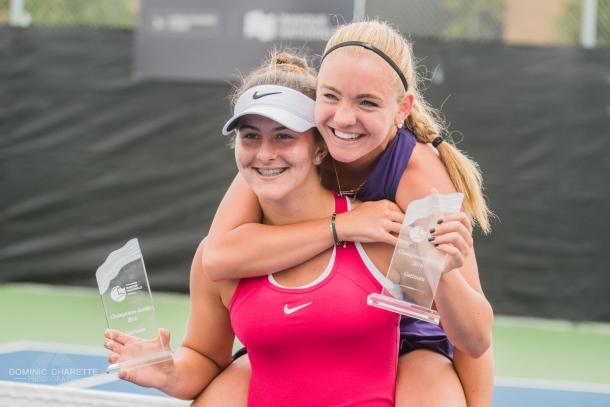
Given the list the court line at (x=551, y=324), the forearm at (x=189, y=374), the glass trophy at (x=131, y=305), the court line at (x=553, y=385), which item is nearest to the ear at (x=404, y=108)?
the glass trophy at (x=131, y=305)

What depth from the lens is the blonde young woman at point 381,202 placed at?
2369mm

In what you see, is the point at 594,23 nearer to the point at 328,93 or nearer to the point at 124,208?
the point at 124,208

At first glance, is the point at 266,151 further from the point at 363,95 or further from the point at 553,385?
the point at 553,385

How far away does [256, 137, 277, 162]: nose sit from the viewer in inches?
94.8

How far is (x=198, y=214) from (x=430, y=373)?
5.35 m

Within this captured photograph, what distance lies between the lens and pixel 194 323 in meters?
2.75

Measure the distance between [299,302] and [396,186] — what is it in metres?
0.46

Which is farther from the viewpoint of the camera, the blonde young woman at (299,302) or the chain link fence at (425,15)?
the chain link fence at (425,15)

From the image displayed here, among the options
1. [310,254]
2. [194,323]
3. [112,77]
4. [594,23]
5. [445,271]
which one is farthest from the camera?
[112,77]

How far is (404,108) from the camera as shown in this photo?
2.61m

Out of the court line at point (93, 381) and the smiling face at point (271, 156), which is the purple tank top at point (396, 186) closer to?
the smiling face at point (271, 156)

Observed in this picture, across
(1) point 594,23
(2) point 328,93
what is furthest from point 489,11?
(2) point 328,93

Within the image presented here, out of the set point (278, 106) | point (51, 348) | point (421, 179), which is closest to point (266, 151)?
point (278, 106)
